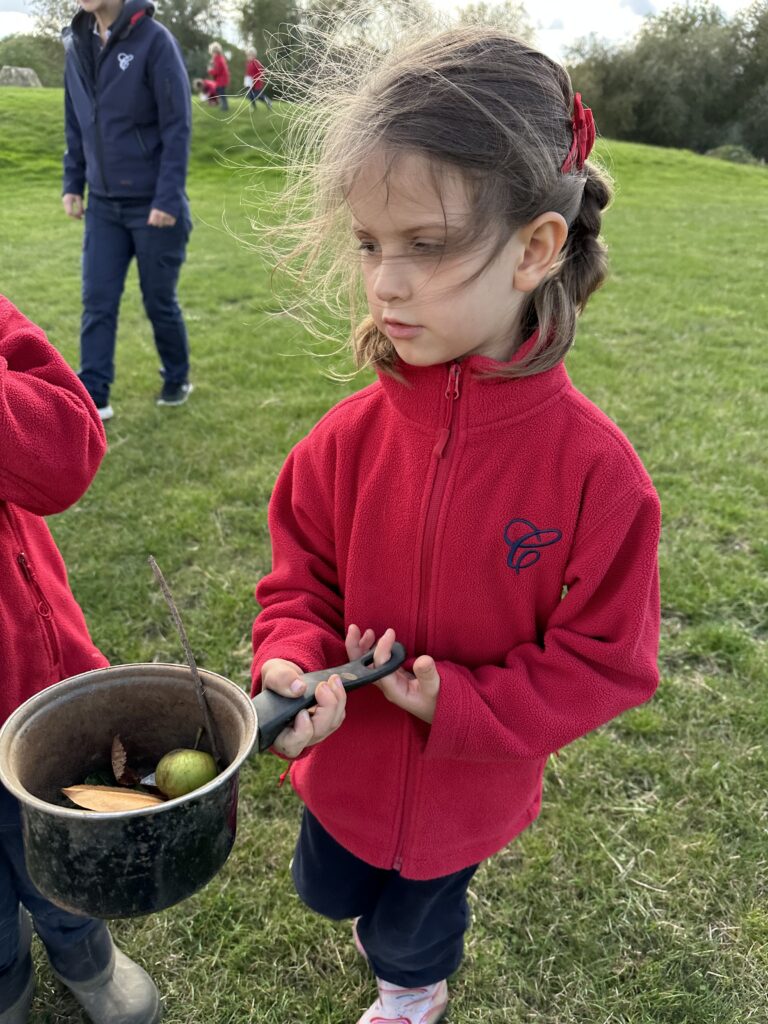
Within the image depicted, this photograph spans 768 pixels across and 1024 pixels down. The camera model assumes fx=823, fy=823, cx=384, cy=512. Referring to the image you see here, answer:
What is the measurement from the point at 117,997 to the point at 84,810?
3.45ft

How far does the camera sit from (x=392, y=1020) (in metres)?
1.90

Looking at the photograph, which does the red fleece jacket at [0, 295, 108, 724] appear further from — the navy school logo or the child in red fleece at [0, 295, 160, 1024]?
the navy school logo

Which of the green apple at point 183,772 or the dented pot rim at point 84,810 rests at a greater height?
the dented pot rim at point 84,810

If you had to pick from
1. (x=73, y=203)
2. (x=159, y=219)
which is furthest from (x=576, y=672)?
(x=73, y=203)

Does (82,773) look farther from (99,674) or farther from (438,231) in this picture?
(438,231)

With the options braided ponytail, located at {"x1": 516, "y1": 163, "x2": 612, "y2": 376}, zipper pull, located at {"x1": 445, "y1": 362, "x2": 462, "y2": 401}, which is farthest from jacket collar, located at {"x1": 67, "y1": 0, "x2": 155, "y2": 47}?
zipper pull, located at {"x1": 445, "y1": 362, "x2": 462, "y2": 401}

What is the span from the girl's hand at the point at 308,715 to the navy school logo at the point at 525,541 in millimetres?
367

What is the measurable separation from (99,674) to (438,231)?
33.2 inches

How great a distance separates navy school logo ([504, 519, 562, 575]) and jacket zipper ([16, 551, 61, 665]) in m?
0.85

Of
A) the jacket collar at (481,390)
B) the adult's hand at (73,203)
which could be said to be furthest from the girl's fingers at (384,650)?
the adult's hand at (73,203)

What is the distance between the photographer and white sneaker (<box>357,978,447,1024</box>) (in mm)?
1887

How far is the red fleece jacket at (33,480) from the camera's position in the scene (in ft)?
4.56

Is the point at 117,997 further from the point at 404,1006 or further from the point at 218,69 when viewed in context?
the point at 218,69

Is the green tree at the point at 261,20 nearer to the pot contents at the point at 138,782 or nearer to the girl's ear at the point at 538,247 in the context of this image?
the girl's ear at the point at 538,247
